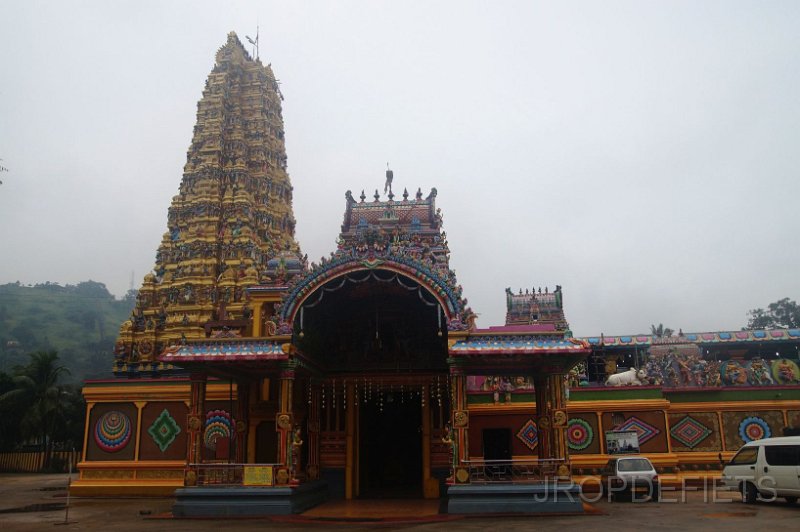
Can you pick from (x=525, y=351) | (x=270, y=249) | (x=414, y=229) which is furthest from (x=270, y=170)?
(x=525, y=351)

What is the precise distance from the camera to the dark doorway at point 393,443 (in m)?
18.8

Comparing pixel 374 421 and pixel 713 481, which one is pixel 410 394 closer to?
pixel 374 421

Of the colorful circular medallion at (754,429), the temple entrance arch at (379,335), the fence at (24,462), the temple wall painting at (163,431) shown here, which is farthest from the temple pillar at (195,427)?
the fence at (24,462)

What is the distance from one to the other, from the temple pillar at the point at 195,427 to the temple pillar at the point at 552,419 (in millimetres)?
8528

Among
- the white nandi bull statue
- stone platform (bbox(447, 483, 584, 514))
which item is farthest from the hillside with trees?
stone platform (bbox(447, 483, 584, 514))

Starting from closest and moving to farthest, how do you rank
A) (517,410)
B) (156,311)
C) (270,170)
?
(517,410) < (156,311) < (270,170)

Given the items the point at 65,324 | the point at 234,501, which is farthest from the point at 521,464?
the point at 65,324

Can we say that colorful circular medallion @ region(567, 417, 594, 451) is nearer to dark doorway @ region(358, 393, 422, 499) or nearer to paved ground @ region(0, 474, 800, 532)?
paved ground @ region(0, 474, 800, 532)

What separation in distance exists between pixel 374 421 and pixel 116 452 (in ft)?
28.1

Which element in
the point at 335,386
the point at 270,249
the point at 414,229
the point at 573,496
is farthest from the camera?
the point at 270,249

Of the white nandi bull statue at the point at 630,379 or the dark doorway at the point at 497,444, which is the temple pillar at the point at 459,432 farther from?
the white nandi bull statue at the point at 630,379

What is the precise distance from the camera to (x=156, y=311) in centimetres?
3108

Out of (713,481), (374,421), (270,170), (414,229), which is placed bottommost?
(713,481)

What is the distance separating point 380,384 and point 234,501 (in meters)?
5.62
